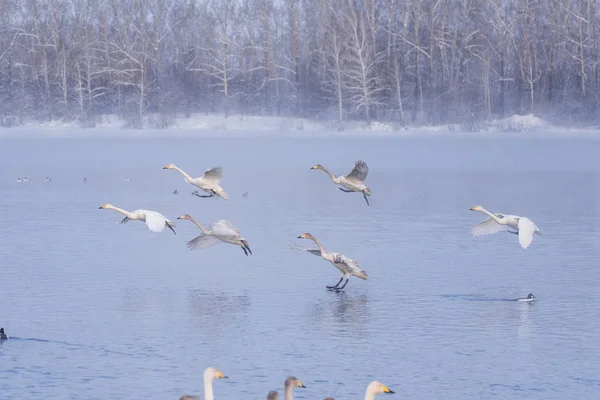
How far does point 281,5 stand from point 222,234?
48.7 m

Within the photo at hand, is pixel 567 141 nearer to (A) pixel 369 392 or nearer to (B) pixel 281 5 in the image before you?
(B) pixel 281 5

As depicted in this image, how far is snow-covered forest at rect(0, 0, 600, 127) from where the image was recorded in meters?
50.5

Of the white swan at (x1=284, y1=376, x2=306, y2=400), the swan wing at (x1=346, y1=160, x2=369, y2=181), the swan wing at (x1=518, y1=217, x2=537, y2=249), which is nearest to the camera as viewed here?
the white swan at (x1=284, y1=376, x2=306, y2=400)

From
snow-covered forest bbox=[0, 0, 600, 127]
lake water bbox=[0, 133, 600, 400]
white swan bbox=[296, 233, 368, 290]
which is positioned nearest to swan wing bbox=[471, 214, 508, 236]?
lake water bbox=[0, 133, 600, 400]

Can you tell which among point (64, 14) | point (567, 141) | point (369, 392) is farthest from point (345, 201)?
point (64, 14)

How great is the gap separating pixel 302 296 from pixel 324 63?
1636 inches

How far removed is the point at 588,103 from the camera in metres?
49.4

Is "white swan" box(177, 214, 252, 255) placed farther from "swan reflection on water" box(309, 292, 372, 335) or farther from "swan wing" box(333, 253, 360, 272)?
"swan reflection on water" box(309, 292, 372, 335)

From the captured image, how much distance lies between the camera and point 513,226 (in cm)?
1384

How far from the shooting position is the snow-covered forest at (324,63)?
50.5 meters

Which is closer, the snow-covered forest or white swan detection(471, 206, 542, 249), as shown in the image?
white swan detection(471, 206, 542, 249)

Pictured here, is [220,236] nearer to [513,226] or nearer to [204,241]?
[204,241]

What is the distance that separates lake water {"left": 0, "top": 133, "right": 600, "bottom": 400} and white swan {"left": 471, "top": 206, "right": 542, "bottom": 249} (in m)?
0.49

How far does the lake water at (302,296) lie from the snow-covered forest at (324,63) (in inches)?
1032
